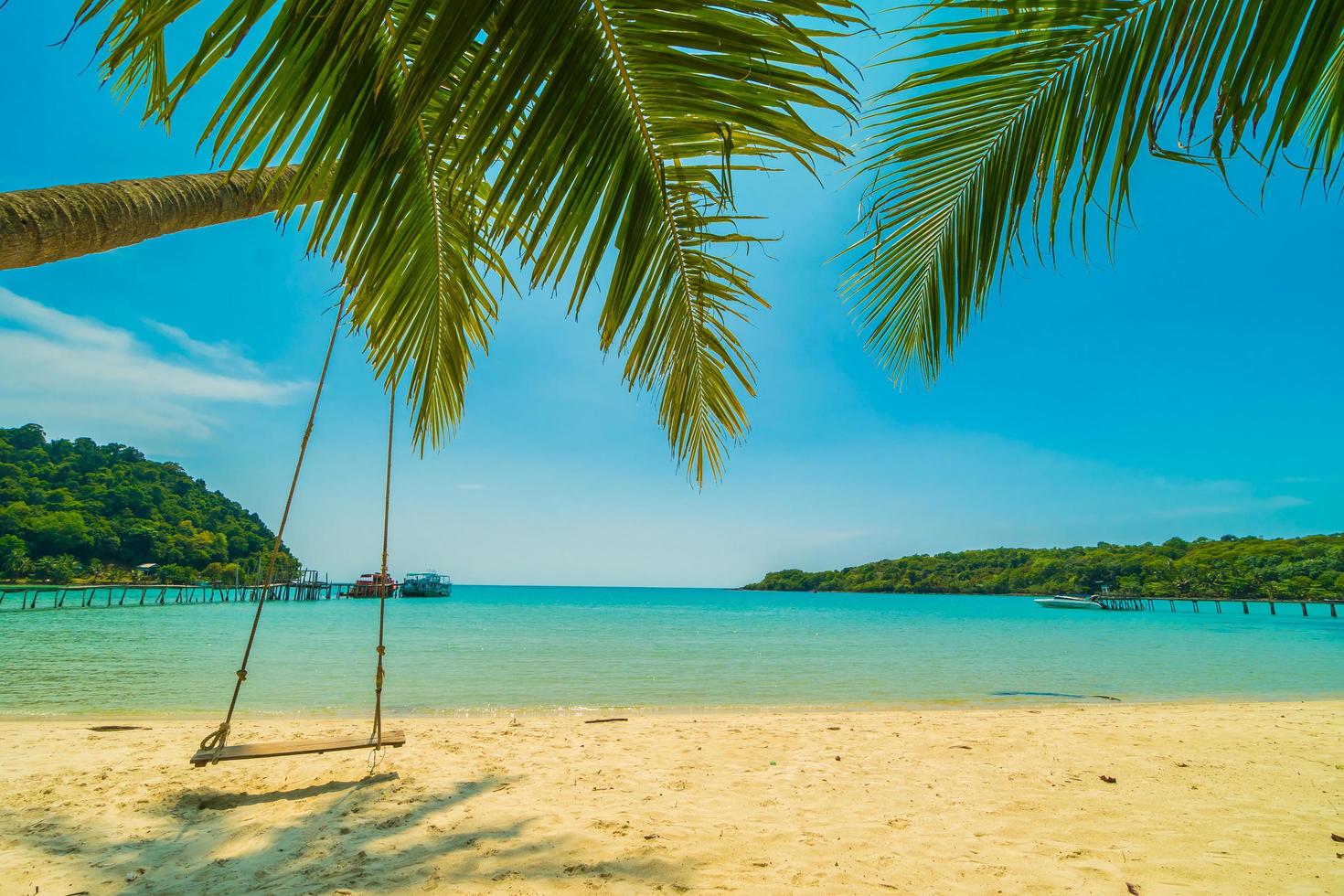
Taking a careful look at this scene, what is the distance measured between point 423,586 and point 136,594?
25878mm

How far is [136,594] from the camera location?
50.7 m

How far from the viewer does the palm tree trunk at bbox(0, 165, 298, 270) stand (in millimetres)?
1770

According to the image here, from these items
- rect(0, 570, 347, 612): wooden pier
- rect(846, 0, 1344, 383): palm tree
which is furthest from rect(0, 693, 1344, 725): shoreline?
rect(0, 570, 347, 612): wooden pier

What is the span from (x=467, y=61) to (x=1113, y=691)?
1445 centimetres

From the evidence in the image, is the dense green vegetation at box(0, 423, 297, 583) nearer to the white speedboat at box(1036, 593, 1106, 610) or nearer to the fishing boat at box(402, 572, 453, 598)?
the fishing boat at box(402, 572, 453, 598)

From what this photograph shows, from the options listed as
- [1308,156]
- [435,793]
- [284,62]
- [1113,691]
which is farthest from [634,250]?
[1113,691]

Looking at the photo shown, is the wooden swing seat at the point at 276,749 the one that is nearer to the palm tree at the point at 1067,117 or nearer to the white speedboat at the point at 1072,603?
the palm tree at the point at 1067,117

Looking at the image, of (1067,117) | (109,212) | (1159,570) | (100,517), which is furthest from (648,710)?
(1159,570)

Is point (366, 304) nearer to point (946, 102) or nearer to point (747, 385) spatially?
point (747, 385)

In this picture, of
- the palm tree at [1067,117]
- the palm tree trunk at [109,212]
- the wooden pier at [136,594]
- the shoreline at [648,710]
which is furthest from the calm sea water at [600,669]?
the wooden pier at [136,594]

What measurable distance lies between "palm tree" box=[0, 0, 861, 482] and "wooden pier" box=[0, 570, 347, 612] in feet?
114

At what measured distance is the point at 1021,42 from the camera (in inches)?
57.3

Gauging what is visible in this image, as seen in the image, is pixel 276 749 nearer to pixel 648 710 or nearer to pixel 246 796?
pixel 246 796

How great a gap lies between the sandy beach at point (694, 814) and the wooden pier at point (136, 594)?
30991 millimetres
